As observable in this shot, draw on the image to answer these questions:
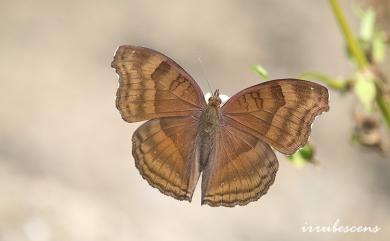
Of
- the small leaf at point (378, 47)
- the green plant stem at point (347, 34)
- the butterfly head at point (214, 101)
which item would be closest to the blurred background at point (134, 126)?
the small leaf at point (378, 47)

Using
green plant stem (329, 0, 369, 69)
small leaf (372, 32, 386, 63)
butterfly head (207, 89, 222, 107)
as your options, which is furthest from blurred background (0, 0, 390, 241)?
butterfly head (207, 89, 222, 107)

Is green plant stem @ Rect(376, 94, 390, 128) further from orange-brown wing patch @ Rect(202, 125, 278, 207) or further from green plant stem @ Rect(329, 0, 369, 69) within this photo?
orange-brown wing patch @ Rect(202, 125, 278, 207)

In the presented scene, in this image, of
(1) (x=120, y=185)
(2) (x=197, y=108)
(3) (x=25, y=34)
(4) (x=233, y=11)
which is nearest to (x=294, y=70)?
(4) (x=233, y=11)

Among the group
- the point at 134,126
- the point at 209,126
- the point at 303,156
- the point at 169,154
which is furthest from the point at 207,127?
the point at 134,126

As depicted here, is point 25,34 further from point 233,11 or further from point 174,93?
point 174,93

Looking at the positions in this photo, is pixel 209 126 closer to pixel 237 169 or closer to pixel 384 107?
pixel 237 169

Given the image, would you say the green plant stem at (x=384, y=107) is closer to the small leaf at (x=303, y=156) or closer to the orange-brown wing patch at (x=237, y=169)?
the small leaf at (x=303, y=156)
